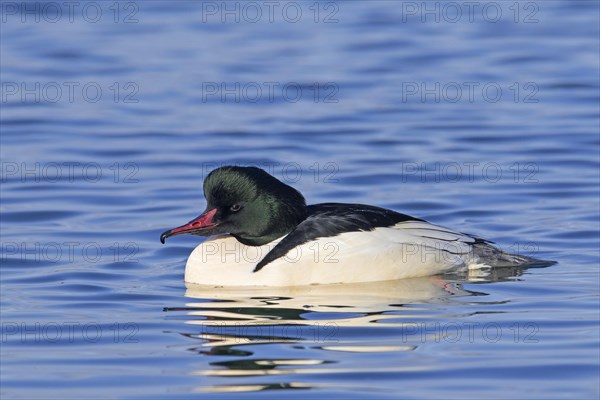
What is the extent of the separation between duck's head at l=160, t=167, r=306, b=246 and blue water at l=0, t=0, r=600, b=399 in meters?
0.57

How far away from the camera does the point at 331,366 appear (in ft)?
29.0

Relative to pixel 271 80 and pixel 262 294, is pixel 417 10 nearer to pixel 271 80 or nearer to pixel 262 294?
pixel 271 80

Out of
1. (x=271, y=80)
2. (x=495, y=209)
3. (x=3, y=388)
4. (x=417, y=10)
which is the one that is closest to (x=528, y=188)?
(x=495, y=209)

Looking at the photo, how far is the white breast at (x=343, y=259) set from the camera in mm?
11227

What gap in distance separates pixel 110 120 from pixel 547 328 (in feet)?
31.9

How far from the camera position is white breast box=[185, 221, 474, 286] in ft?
36.8

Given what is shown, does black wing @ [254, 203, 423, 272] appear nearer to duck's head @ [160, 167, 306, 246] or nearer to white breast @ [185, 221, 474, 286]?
white breast @ [185, 221, 474, 286]

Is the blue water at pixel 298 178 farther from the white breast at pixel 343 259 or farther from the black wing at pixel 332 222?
the black wing at pixel 332 222

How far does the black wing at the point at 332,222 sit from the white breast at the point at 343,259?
0.05 meters

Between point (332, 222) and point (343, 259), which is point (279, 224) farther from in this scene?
point (343, 259)

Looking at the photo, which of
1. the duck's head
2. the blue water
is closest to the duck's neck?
the duck's head

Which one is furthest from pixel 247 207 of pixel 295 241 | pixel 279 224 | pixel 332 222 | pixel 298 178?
pixel 298 178

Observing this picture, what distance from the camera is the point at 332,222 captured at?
37.7 ft

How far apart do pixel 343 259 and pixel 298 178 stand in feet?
14.3
